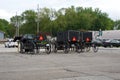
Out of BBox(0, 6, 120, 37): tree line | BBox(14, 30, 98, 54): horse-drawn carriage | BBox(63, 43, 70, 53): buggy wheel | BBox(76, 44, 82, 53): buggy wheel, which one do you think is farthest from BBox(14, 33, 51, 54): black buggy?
BBox(0, 6, 120, 37): tree line

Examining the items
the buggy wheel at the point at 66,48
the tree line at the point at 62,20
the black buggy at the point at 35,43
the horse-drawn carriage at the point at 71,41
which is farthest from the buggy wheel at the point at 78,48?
the tree line at the point at 62,20

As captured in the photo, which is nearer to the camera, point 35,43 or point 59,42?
point 35,43

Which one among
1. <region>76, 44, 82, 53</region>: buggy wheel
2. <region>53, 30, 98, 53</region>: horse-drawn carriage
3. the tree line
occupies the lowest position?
<region>76, 44, 82, 53</region>: buggy wheel

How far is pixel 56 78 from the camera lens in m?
11.8

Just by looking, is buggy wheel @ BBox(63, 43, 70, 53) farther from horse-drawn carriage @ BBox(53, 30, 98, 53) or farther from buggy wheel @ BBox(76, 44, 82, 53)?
buggy wheel @ BBox(76, 44, 82, 53)

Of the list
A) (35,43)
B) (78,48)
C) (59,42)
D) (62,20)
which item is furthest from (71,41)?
(62,20)

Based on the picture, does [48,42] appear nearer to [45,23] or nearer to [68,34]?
[68,34]

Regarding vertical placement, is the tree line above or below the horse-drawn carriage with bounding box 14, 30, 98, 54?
above

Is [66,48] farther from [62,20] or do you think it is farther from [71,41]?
[62,20]

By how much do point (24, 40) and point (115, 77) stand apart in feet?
59.2

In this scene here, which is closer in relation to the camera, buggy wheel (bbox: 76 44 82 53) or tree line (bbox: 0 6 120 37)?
buggy wheel (bbox: 76 44 82 53)

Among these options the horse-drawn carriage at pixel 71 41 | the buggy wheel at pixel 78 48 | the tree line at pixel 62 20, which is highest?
the tree line at pixel 62 20

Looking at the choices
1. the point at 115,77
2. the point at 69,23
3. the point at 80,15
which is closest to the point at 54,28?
the point at 69,23

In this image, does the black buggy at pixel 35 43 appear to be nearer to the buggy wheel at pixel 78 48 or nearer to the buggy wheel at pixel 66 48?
the buggy wheel at pixel 66 48
